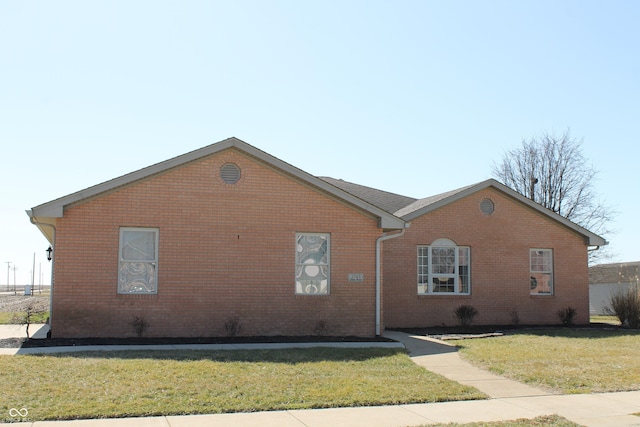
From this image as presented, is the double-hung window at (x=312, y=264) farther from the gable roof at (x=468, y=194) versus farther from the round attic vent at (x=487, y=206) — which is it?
the round attic vent at (x=487, y=206)

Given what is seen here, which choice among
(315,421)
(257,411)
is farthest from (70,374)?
(315,421)

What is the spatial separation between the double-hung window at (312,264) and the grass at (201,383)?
Answer: 13.6 ft

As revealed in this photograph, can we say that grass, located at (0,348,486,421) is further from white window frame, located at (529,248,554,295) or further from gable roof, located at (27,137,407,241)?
white window frame, located at (529,248,554,295)

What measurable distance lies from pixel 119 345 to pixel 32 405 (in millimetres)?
5778

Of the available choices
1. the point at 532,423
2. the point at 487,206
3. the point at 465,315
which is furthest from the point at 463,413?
the point at 487,206

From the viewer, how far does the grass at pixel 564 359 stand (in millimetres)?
11250

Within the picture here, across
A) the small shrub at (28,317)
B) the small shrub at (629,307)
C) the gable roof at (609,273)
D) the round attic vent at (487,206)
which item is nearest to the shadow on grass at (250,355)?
A: the small shrub at (28,317)

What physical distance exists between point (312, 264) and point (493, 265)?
7973mm

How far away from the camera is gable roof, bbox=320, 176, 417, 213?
24.3 meters

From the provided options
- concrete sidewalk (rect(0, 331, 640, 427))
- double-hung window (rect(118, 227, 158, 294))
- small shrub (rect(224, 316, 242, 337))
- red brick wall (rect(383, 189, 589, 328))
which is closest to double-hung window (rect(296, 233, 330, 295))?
small shrub (rect(224, 316, 242, 337))

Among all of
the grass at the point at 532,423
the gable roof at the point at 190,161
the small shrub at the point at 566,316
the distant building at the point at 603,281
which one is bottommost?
the grass at the point at 532,423

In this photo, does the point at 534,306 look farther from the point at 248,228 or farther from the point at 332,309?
the point at 248,228

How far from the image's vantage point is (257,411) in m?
8.61

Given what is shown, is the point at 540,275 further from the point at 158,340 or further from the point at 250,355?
the point at 158,340
